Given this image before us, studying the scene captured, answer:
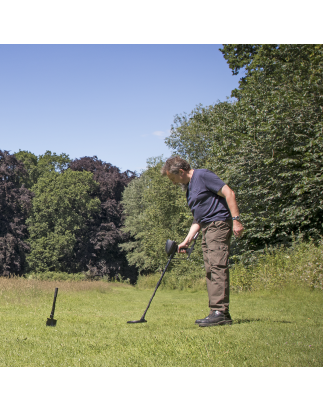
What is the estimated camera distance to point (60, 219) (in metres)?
47.5

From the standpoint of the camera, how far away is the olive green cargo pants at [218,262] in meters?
5.07

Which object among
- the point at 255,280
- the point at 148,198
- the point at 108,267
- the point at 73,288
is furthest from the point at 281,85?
the point at 108,267

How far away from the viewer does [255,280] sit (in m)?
13.3

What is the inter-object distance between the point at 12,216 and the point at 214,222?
43.6 meters

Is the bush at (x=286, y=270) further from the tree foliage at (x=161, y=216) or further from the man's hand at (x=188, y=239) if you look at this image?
the tree foliage at (x=161, y=216)

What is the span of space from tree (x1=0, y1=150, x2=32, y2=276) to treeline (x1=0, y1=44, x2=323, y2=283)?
0.38ft

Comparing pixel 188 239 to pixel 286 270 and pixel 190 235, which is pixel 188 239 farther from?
pixel 286 270

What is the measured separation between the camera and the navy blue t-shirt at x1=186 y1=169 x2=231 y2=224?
5215mm

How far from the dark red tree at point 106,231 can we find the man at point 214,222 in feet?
144

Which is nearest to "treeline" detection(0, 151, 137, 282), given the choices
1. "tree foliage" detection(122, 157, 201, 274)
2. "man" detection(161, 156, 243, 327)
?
"tree foliage" detection(122, 157, 201, 274)

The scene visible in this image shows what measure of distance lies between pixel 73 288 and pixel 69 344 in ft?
40.3
